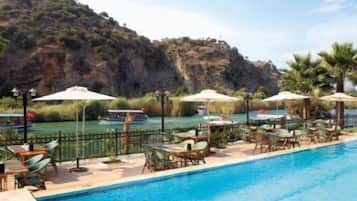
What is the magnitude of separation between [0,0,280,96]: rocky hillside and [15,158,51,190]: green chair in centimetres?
3788

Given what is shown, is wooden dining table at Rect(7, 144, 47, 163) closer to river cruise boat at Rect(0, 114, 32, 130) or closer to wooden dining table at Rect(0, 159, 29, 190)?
wooden dining table at Rect(0, 159, 29, 190)

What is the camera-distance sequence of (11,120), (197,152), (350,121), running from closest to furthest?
(197,152) < (350,121) < (11,120)

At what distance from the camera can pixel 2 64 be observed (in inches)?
1762

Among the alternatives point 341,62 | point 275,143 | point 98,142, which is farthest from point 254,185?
point 341,62

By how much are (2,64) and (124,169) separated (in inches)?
1636

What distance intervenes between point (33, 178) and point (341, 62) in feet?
51.7

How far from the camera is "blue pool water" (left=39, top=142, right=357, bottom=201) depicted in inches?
277

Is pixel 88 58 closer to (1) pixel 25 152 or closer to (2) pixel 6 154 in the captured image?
(2) pixel 6 154

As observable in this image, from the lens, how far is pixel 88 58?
48.3 metres

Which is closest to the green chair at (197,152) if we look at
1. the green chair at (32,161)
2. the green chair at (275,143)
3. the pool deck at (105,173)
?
the pool deck at (105,173)

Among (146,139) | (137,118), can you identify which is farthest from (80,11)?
(146,139)

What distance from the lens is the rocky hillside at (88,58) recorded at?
44.6 m

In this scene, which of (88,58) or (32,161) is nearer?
(32,161)

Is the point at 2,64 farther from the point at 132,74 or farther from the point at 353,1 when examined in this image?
the point at 353,1
